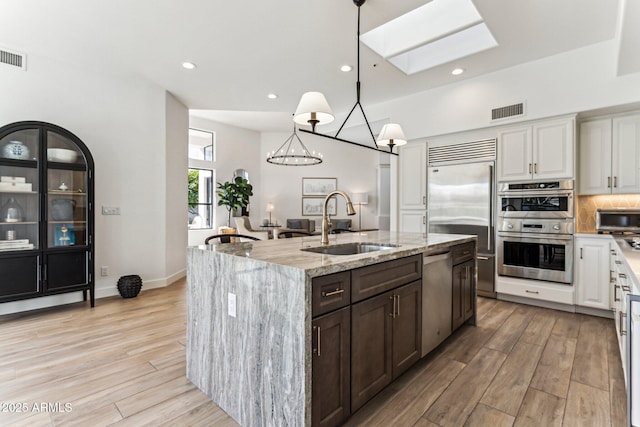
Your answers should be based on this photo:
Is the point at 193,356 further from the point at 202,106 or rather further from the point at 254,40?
the point at 202,106

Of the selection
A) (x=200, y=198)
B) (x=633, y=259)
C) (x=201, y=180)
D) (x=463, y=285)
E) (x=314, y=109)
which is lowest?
(x=463, y=285)

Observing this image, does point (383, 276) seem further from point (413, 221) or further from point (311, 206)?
point (311, 206)

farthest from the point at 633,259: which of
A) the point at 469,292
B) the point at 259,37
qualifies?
the point at 259,37

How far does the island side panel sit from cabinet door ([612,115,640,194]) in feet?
13.1

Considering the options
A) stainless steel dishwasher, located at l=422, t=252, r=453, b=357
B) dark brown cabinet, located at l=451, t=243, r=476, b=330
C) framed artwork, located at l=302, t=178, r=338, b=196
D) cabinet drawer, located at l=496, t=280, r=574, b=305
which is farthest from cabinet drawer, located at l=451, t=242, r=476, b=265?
framed artwork, located at l=302, t=178, r=338, b=196

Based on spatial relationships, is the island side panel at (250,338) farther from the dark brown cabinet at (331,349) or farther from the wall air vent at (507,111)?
the wall air vent at (507,111)

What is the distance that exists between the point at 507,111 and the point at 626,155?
128 centimetres

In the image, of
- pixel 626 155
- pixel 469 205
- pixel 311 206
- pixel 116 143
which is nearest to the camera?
pixel 626 155

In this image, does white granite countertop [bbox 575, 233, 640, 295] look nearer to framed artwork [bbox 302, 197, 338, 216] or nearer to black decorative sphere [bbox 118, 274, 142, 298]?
black decorative sphere [bbox 118, 274, 142, 298]

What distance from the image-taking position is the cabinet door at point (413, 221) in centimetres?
464

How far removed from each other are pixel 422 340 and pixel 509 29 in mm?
3021

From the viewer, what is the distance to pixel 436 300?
236 centimetres

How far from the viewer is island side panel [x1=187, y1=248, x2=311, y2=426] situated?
1.34 metres

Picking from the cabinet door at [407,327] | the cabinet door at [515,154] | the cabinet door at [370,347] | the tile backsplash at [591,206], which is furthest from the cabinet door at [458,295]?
the tile backsplash at [591,206]
